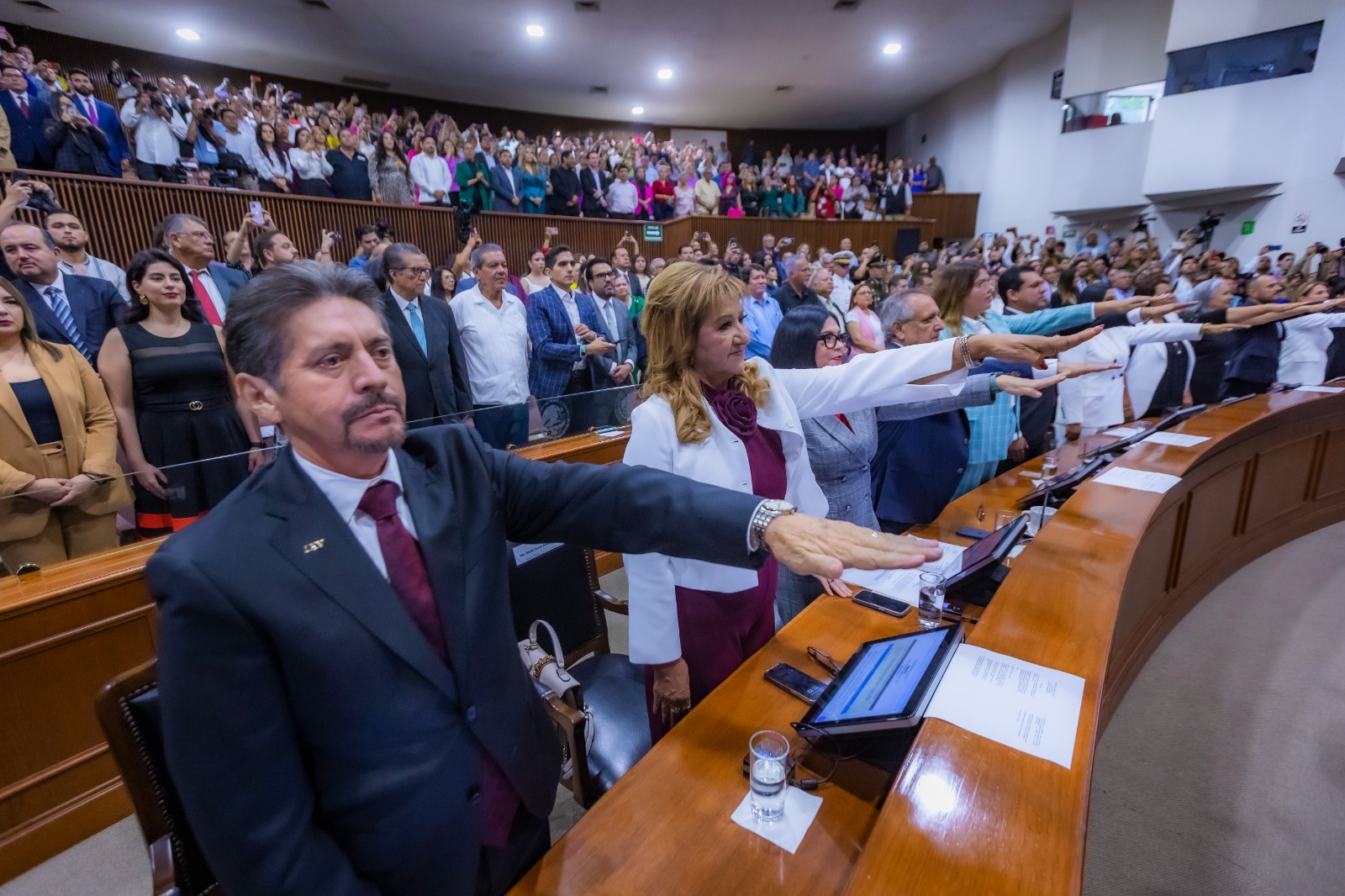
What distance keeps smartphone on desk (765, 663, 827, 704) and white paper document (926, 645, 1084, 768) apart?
260mm

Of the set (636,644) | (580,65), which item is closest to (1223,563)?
(636,644)

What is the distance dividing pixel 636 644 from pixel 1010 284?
342cm

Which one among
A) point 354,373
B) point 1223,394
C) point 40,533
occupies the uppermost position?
point 354,373

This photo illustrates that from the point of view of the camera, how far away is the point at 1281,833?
2.01 meters

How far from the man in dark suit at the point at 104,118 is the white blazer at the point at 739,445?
296 inches

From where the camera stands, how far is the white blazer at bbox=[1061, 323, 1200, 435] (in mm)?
3693

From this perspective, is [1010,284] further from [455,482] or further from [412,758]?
[412,758]

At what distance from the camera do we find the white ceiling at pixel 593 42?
843 centimetres

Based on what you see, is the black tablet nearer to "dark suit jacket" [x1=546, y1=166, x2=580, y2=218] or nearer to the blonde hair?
the blonde hair

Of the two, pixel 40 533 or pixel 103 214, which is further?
pixel 103 214

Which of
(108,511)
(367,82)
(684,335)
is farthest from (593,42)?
(684,335)

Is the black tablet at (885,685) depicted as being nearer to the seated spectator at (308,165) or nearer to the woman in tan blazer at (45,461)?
the woman in tan blazer at (45,461)

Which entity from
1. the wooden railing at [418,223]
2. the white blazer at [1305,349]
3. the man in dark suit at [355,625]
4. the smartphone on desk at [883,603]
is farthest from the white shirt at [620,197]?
the man in dark suit at [355,625]

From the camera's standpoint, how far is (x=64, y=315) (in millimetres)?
3176
